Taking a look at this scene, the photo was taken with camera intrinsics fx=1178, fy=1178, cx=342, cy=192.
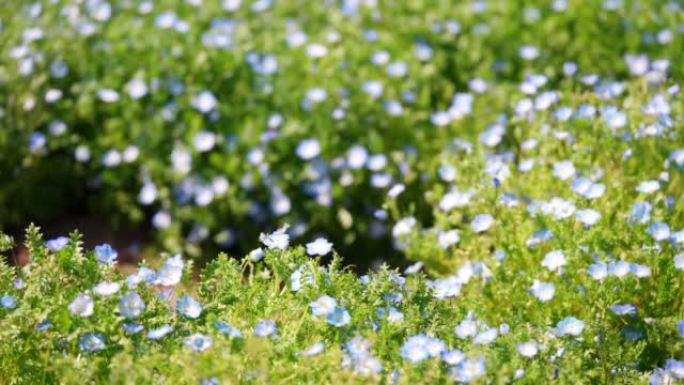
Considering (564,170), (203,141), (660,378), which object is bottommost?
(660,378)

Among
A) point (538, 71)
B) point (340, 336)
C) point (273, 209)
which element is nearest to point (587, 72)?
point (538, 71)

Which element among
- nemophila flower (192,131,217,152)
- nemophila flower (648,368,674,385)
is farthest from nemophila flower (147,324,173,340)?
nemophila flower (192,131,217,152)

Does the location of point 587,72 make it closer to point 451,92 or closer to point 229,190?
point 451,92

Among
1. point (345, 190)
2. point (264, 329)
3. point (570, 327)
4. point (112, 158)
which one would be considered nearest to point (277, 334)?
point (264, 329)

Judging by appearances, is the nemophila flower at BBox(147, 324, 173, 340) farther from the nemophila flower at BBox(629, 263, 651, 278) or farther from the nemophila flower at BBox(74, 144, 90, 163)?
the nemophila flower at BBox(74, 144, 90, 163)

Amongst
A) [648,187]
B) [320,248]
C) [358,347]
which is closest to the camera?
[358,347]

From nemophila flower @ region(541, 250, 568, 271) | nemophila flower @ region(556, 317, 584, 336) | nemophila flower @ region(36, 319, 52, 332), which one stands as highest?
nemophila flower @ region(541, 250, 568, 271)

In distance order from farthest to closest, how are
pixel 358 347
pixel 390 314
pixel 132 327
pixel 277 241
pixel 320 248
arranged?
pixel 320 248 → pixel 277 241 → pixel 390 314 → pixel 132 327 → pixel 358 347

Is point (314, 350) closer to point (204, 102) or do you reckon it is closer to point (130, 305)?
point (130, 305)
